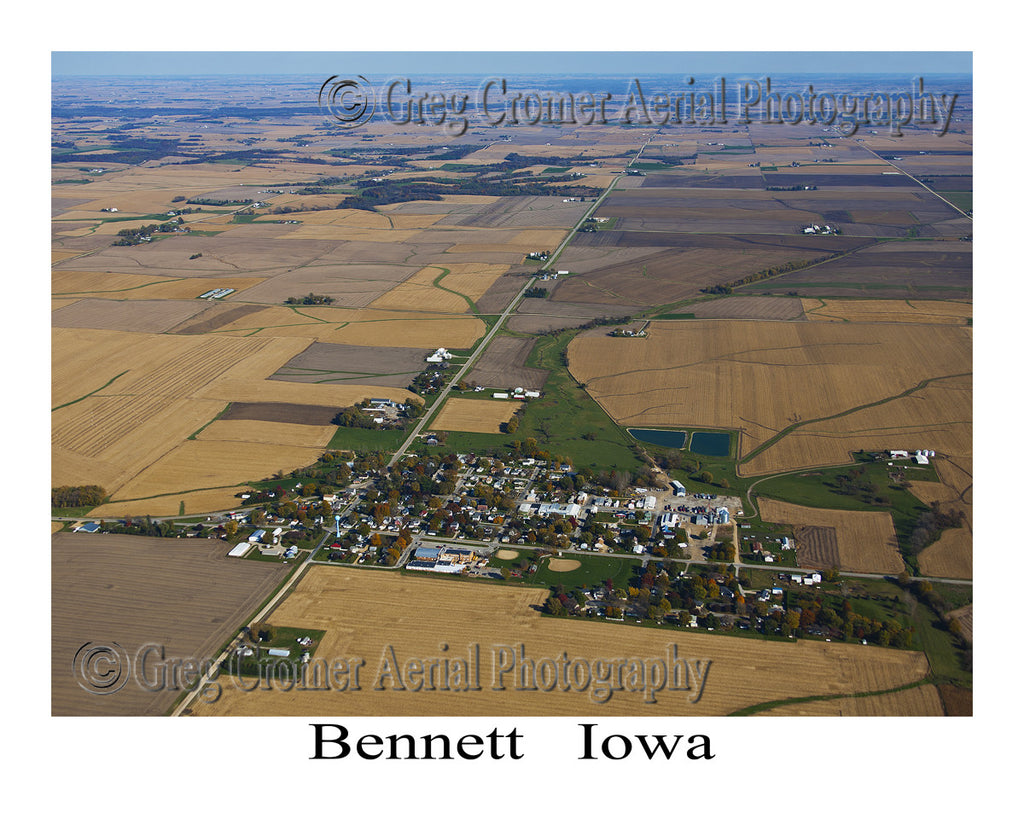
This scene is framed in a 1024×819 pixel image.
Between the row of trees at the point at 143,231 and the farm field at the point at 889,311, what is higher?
the row of trees at the point at 143,231

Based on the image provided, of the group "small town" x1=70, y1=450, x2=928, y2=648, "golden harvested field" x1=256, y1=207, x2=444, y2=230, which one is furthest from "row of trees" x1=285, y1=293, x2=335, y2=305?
"small town" x1=70, y1=450, x2=928, y2=648

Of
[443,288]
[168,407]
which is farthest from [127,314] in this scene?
[443,288]

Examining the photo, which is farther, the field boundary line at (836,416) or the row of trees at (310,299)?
the row of trees at (310,299)

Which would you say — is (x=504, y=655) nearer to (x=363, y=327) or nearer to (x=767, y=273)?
(x=363, y=327)

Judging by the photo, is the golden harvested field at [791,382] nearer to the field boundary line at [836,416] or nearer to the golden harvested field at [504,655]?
the field boundary line at [836,416]

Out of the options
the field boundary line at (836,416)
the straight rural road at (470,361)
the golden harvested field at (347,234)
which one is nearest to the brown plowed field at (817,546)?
the field boundary line at (836,416)

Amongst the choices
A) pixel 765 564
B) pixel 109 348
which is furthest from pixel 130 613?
pixel 109 348

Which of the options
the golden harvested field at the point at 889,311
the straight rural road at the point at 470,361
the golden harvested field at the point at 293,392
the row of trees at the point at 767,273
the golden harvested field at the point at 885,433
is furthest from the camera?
the row of trees at the point at 767,273
